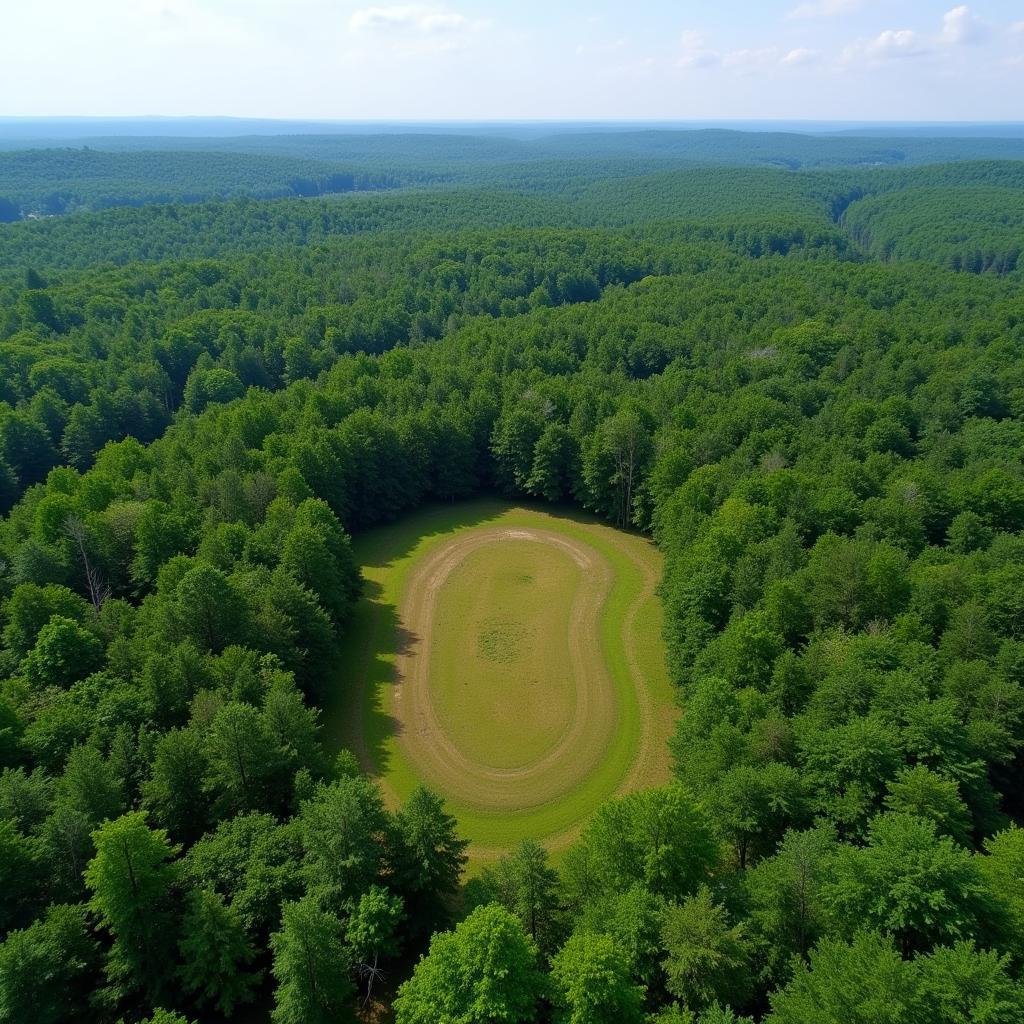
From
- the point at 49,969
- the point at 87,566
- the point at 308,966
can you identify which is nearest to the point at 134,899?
the point at 49,969

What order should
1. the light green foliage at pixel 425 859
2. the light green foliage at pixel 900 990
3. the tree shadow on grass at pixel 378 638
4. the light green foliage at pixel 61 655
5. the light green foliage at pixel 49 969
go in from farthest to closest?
the tree shadow on grass at pixel 378 638 → the light green foliage at pixel 61 655 → the light green foliage at pixel 425 859 → the light green foliage at pixel 49 969 → the light green foliage at pixel 900 990

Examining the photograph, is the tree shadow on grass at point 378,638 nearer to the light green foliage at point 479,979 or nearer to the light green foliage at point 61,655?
the light green foliage at point 61,655

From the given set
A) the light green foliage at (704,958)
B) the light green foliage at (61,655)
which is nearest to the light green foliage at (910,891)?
the light green foliage at (704,958)

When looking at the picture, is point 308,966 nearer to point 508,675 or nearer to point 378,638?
point 508,675

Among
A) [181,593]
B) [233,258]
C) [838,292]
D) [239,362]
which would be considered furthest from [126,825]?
[233,258]

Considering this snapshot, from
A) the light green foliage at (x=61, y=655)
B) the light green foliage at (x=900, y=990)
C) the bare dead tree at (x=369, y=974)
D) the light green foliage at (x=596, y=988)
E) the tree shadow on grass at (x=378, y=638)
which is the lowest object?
the tree shadow on grass at (x=378, y=638)

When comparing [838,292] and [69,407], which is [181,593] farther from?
[838,292]

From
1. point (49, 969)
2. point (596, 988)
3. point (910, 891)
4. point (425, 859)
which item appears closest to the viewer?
point (596, 988)
